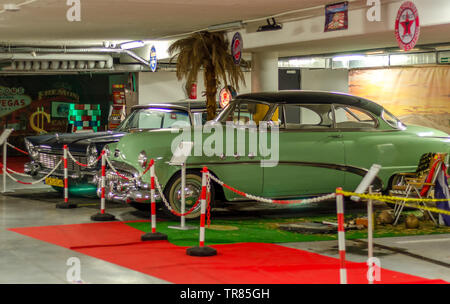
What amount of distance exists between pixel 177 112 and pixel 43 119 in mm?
14387

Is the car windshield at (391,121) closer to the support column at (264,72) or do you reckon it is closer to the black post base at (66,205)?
the black post base at (66,205)

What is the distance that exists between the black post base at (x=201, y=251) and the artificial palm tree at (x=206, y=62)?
7177mm

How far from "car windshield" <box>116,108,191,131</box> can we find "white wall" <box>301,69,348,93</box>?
51.9 feet

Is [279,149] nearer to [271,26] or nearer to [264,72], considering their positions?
[271,26]

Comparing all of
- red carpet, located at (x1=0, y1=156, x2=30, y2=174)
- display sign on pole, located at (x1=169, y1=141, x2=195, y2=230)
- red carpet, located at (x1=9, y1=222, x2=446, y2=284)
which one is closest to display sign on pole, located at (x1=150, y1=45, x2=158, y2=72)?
red carpet, located at (x1=0, y1=156, x2=30, y2=174)

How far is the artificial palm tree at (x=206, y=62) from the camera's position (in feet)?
47.2

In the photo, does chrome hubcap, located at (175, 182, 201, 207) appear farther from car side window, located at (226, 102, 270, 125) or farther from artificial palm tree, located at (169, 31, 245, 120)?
artificial palm tree, located at (169, 31, 245, 120)

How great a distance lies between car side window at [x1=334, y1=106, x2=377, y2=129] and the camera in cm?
1029

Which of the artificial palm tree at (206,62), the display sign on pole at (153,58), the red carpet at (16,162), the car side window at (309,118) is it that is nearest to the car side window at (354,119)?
the car side window at (309,118)

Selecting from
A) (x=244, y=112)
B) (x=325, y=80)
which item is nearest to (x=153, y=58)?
(x=325, y=80)

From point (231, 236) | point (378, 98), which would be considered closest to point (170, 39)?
point (378, 98)

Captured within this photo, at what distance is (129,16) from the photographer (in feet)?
44.9

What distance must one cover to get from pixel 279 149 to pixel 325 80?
59.5 feet

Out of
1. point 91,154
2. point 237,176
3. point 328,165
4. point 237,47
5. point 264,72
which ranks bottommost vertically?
point 237,176
